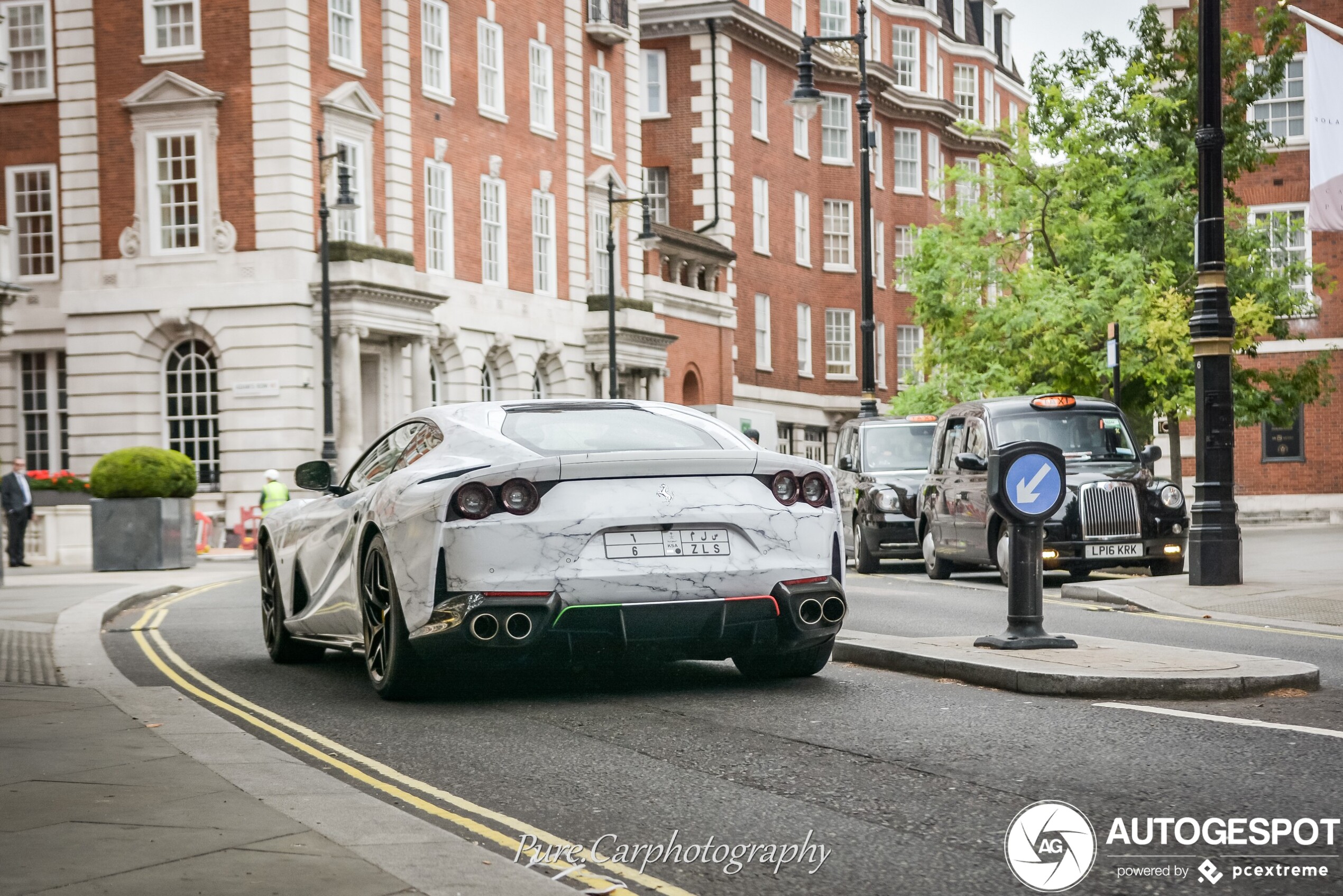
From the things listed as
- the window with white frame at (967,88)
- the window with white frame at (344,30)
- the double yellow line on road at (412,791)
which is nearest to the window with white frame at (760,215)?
the window with white frame at (967,88)

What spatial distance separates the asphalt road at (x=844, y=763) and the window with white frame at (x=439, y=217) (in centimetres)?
3120

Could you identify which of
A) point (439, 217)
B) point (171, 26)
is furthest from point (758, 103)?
point (171, 26)

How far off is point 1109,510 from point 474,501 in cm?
1075

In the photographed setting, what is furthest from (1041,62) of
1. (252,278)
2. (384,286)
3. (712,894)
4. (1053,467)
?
(712,894)

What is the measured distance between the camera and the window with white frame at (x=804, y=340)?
60.0m

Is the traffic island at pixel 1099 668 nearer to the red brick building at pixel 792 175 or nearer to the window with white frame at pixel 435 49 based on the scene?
the window with white frame at pixel 435 49

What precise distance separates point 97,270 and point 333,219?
5000 millimetres

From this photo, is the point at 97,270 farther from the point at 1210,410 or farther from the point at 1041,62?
the point at 1210,410

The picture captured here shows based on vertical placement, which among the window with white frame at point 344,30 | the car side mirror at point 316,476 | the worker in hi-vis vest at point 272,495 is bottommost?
the worker in hi-vis vest at point 272,495

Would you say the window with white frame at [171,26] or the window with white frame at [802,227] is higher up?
the window with white frame at [171,26]

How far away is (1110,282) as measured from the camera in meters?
31.2

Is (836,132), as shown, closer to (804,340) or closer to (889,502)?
(804,340)

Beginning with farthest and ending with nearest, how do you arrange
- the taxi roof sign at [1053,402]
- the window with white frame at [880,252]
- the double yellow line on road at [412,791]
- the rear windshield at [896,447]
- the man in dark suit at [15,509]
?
the window with white frame at [880,252] < the man in dark suit at [15,509] < the rear windshield at [896,447] < the taxi roof sign at [1053,402] < the double yellow line on road at [412,791]

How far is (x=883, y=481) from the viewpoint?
22.0 meters
